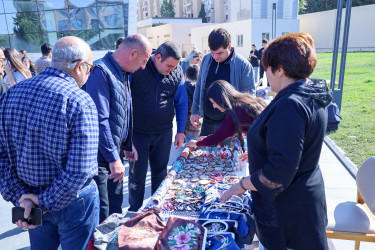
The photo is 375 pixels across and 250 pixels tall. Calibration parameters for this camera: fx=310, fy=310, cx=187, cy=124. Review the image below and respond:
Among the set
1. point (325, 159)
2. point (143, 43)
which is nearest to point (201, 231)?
point (143, 43)

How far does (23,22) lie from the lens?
651 inches

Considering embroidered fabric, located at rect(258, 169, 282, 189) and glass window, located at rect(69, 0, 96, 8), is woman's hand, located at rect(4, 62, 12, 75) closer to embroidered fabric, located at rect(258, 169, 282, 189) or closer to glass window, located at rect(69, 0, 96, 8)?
embroidered fabric, located at rect(258, 169, 282, 189)

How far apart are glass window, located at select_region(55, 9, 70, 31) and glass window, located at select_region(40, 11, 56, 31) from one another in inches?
8.9

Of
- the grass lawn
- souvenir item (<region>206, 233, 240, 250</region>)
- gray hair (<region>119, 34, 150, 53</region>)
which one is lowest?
the grass lawn

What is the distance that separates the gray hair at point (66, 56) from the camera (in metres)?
1.59

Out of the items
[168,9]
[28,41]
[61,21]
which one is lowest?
[28,41]

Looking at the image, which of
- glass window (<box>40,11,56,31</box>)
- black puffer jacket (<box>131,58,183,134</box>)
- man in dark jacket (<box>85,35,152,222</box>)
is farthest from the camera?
glass window (<box>40,11,56,31</box>)

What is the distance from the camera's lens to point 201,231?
1.63 m

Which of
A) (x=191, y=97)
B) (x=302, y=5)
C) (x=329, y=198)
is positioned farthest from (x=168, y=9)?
(x=329, y=198)

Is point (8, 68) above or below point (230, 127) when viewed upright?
above

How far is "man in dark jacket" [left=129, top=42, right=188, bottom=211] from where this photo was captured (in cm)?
288

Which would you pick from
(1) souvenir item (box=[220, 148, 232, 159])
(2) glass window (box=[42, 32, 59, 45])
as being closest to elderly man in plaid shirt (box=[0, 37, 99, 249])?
(1) souvenir item (box=[220, 148, 232, 159])

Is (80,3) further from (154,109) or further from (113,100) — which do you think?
(113,100)

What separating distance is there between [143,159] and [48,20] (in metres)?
16.3
